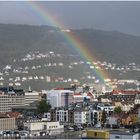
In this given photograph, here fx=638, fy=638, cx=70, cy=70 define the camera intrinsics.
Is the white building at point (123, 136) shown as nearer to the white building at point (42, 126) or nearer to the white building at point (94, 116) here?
the white building at point (42, 126)

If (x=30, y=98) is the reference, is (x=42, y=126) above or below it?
below

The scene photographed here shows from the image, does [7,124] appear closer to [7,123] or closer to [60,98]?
[7,123]

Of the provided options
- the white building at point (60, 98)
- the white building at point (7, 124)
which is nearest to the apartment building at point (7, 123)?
the white building at point (7, 124)

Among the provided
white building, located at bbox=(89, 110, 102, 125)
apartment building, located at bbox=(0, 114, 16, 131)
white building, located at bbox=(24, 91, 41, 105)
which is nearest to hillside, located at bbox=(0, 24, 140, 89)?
white building, located at bbox=(24, 91, 41, 105)

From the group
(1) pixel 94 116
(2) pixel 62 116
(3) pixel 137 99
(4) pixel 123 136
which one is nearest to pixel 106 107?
(1) pixel 94 116

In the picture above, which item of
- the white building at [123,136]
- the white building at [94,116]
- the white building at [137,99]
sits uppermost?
the white building at [137,99]

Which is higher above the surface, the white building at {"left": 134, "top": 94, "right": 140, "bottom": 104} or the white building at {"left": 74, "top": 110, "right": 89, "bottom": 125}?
the white building at {"left": 134, "top": 94, "right": 140, "bottom": 104}

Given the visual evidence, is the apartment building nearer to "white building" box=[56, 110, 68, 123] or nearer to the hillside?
"white building" box=[56, 110, 68, 123]
